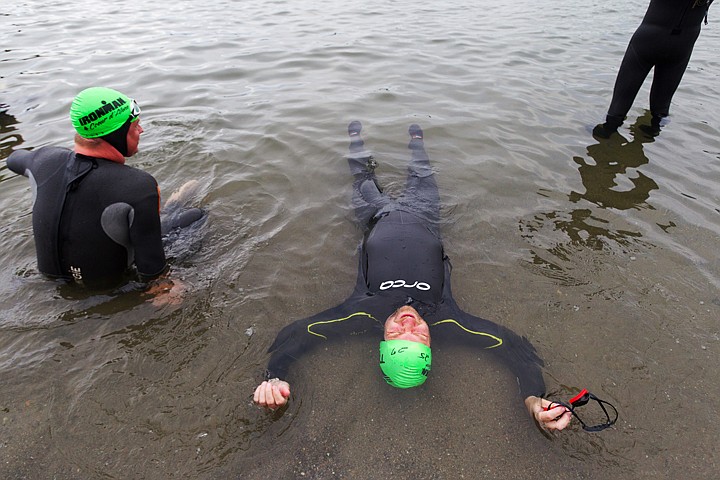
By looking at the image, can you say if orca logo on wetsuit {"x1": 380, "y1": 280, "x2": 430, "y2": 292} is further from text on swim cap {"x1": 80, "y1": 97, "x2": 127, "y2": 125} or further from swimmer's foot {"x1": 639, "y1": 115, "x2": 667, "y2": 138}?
swimmer's foot {"x1": 639, "y1": 115, "x2": 667, "y2": 138}

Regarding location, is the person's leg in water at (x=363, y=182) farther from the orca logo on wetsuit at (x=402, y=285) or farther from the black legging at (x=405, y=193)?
the orca logo on wetsuit at (x=402, y=285)

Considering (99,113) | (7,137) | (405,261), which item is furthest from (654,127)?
(7,137)

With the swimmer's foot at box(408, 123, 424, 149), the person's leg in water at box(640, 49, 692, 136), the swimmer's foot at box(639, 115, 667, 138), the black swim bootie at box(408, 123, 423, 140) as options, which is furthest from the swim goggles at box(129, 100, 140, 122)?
the swimmer's foot at box(639, 115, 667, 138)

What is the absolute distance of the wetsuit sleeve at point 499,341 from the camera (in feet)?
10.7

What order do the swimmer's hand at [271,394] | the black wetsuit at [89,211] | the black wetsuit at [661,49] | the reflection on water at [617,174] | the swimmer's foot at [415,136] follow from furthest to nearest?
1. the swimmer's foot at [415,136]
2. the black wetsuit at [661,49]
3. the reflection on water at [617,174]
4. the black wetsuit at [89,211]
5. the swimmer's hand at [271,394]

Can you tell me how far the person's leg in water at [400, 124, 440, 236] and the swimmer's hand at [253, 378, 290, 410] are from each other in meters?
2.39

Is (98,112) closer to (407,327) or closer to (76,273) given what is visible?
(76,273)

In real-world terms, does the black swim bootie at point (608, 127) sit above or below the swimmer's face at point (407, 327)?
above

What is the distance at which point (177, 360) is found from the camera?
339 centimetres

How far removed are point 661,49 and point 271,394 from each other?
621cm

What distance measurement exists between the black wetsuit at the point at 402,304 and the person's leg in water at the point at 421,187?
0.56 ft

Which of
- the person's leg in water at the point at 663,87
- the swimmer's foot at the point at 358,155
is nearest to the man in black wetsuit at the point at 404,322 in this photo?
the swimmer's foot at the point at 358,155

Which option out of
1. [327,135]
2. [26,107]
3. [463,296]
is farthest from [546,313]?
[26,107]

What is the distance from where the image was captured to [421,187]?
17.5ft
